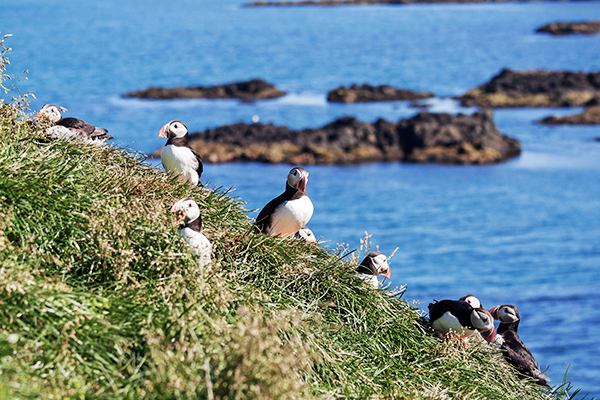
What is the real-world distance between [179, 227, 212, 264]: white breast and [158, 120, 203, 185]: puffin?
1.50 meters

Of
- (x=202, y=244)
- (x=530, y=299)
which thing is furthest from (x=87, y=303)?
(x=530, y=299)

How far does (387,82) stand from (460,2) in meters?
136

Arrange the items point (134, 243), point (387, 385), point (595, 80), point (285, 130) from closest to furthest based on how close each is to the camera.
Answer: point (134, 243), point (387, 385), point (285, 130), point (595, 80)

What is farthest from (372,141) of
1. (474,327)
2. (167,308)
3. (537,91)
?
(167,308)

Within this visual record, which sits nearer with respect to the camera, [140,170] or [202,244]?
[202,244]

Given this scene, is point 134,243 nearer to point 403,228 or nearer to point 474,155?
point 403,228

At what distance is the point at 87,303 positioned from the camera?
3.97 m

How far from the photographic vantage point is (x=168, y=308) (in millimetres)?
4176

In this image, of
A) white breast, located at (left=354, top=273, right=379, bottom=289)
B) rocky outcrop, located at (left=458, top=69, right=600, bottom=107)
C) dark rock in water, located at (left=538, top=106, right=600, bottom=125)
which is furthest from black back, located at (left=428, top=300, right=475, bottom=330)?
rocky outcrop, located at (left=458, top=69, right=600, bottom=107)

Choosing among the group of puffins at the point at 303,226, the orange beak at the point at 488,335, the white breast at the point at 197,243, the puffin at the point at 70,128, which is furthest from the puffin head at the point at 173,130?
the orange beak at the point at 488,335

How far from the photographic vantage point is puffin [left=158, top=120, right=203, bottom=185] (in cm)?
631

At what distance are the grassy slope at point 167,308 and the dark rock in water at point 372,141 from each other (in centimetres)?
3226

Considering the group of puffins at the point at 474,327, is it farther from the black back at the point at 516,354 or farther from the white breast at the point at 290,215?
the white breast at the point at 290,215

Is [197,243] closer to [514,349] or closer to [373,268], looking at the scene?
[373,268]
